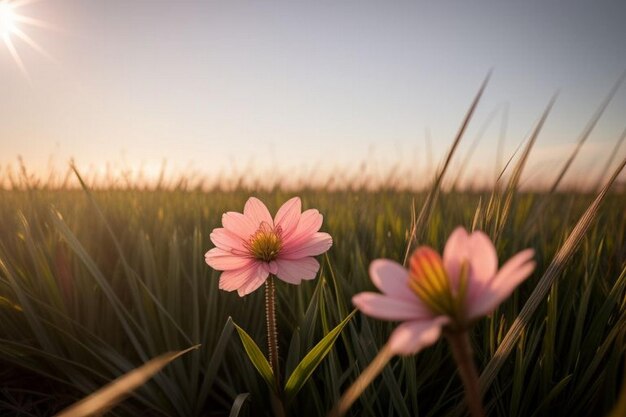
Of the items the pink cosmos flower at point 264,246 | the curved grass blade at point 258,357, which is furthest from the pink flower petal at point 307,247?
the curved grass blade at point 258,357

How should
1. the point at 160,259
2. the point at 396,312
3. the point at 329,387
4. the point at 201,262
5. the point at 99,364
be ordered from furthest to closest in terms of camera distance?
the point at 160,259, the point at 201,262, the point at 99,364, the point at 329,387, the point at 396,312

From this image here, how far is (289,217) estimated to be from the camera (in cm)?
63

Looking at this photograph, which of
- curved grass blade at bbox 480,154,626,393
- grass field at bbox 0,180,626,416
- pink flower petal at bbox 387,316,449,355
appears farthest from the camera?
grass field at bbox 0,180,626,416

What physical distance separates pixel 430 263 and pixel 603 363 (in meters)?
0.74

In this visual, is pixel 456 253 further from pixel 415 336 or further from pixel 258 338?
pixel 258 338

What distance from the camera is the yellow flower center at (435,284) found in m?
0.31

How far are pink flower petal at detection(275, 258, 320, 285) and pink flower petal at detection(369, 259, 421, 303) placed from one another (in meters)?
0.25

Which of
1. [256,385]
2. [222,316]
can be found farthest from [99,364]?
[256,385]

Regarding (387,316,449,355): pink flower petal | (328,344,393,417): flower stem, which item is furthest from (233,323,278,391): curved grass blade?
(387,316,449,355): pink flower petal

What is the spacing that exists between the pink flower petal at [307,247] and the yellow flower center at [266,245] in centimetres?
1

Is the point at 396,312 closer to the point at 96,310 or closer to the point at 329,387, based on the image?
the point at 329,387

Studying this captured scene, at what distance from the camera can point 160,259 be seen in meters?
1.25

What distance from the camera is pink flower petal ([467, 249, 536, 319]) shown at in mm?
270

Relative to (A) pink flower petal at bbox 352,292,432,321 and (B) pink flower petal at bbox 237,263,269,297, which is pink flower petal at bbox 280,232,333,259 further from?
(A) pink flower petal at bbox 352,292,432,321
